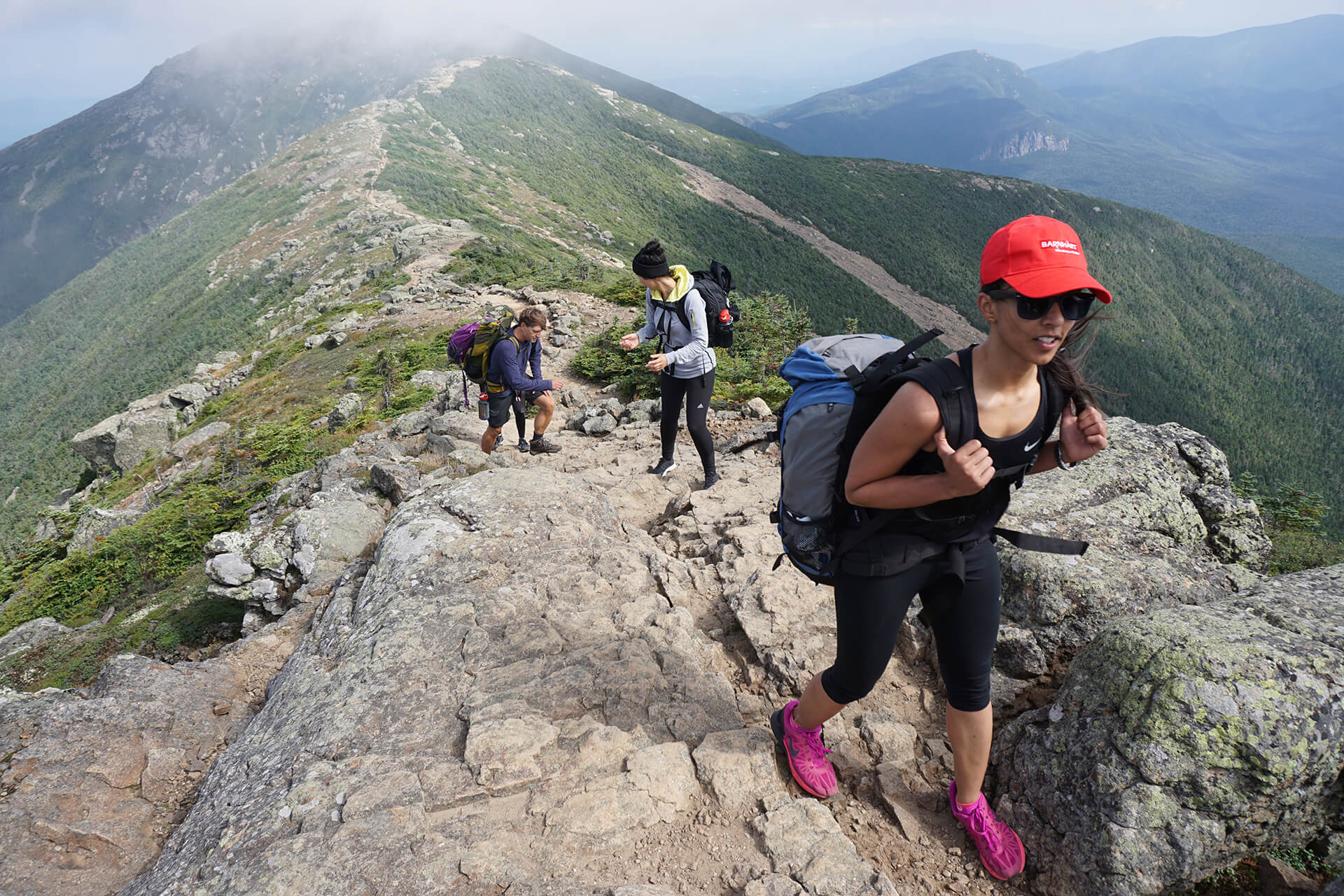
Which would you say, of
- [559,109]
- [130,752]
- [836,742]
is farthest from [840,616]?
[559,109]

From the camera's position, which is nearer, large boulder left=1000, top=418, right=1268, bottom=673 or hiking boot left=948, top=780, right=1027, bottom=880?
hiking boot left=948, top=780, right=1027, bottom=880

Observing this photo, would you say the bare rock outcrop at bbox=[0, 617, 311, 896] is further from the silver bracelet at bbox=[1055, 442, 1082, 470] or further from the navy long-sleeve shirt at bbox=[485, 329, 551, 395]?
Answer: the silver bracelet at bbox=[1055, 442, 1082, 470]

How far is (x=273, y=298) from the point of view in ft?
139

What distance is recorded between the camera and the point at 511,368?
27.6 ft

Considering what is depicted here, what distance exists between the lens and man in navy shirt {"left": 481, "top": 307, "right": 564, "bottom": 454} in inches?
331

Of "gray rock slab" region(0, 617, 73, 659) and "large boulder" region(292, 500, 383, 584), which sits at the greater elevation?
"large boulder" region(292, 500, 383, 584)

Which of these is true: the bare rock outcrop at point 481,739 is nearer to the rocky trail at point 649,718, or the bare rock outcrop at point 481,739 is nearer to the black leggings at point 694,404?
the rocky trail at point 649,718

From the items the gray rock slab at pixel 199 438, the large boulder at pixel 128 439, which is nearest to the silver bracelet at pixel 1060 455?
the gray rock slab at pixel 199 438

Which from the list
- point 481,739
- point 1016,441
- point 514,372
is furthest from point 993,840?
point 514,372

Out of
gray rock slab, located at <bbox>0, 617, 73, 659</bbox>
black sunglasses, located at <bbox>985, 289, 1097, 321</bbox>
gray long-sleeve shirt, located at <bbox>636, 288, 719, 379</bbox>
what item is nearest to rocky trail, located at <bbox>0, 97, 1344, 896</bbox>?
gray long-sleeve shirt, located at <bbox>636, 288, 719, 379</bbox>

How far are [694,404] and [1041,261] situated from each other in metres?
4.77

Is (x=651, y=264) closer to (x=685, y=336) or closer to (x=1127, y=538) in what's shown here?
(x=685, y=336)

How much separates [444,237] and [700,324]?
1270 inches

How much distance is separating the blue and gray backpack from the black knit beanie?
12.3ft
